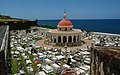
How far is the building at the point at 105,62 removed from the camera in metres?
17.7

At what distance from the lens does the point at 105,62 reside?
1953 cm

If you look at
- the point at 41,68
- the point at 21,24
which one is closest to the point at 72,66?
the point at 41,68

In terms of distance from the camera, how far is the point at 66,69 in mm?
31188

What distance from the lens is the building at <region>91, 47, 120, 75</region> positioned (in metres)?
17.7

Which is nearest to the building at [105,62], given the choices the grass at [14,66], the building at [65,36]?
the grass at [14,66]

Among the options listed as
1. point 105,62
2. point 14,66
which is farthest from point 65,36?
point 105,62

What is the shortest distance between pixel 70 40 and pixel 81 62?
19.1 m

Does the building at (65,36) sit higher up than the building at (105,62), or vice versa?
the building at (105,62)

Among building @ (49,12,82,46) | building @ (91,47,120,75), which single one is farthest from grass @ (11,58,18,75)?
building @ (49,12,82,46)

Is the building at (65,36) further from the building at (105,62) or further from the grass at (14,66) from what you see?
the building at (105,62)

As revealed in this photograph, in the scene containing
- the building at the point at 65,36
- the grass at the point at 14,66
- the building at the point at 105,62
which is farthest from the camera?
the building at the point at 65,36

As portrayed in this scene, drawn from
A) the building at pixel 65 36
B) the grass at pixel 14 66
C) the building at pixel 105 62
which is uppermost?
the building at pixel 105 62

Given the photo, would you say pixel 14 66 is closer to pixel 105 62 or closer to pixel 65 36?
pixel 105 62

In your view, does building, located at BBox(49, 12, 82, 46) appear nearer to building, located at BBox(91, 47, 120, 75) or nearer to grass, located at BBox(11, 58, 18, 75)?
grass, located at BBox(11, 58, 18, 75)
